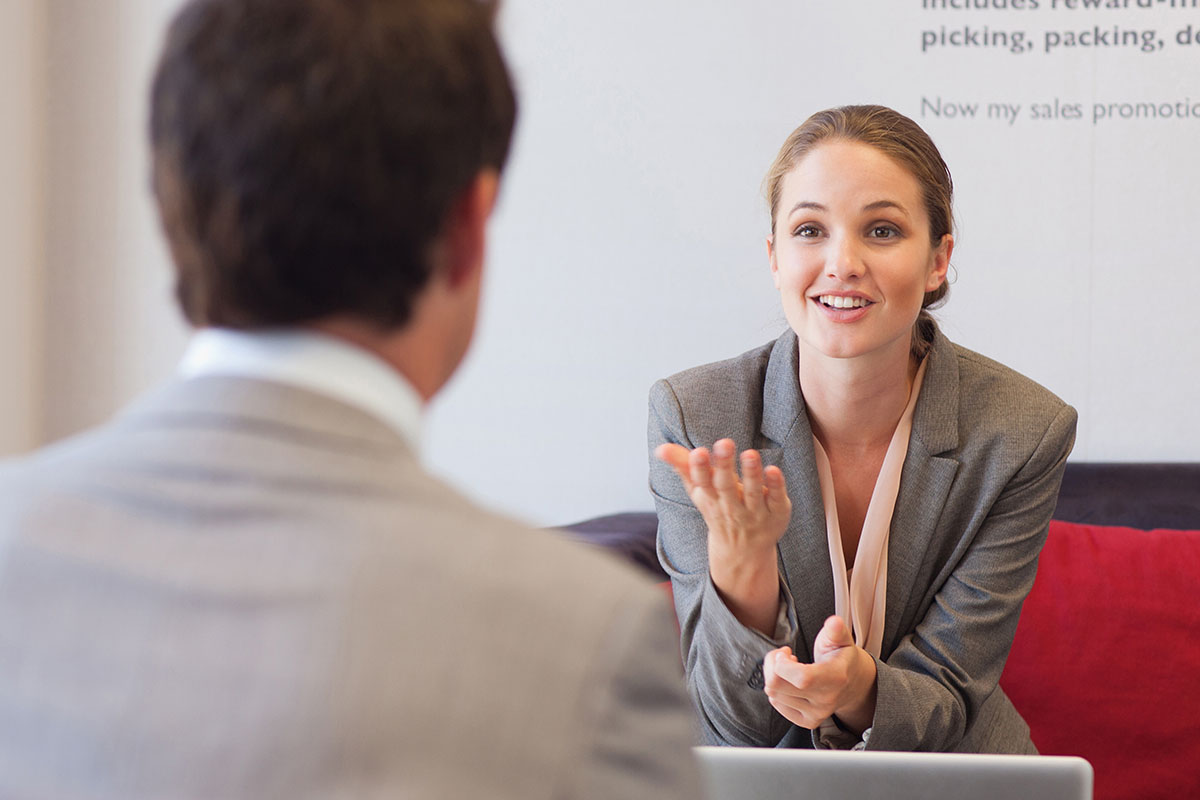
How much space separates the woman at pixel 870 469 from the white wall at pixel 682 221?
0.80 metres

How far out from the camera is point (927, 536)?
160 cm

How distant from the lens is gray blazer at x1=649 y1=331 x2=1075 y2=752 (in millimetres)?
1526

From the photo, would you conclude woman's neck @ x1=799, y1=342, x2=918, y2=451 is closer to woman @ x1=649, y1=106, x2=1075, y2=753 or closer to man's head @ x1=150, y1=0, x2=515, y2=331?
woman @ x1=649, y1=106, x2=1075, y2=753

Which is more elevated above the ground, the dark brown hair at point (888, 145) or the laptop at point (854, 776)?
the dark brown hair at point (888, 145)

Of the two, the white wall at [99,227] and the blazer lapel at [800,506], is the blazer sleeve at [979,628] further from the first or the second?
the white wall at [99,227]

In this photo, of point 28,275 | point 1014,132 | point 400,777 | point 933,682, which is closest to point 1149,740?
point 933,682

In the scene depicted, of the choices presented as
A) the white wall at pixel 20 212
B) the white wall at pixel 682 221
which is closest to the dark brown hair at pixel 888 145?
the white wall at pixel 682 221

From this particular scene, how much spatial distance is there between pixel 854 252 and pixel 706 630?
0.53m

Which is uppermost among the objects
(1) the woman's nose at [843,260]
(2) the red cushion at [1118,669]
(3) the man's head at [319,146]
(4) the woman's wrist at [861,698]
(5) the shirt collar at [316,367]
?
(3) the man's head at [319,146]

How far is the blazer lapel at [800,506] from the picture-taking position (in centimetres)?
161

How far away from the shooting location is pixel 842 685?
4.53 feet

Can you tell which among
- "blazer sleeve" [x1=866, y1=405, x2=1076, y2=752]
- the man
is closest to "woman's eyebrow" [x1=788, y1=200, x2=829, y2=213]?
"blazer sleeve" [x1=866, y1=405, x2=1076, y2=752]

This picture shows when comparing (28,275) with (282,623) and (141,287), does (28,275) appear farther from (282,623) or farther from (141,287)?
(282,623)

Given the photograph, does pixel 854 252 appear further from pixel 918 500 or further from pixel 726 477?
pixel 726 477
